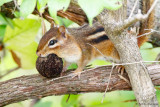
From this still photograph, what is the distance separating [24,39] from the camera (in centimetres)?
228

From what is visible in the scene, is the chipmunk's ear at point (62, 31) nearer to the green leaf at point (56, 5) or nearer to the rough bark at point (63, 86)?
the rough bark at point (63, 86)

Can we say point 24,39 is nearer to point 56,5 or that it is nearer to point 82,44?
point 82,44

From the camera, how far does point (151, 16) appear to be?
1974 millimetres

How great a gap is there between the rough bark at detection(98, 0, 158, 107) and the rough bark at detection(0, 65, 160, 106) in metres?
0.20

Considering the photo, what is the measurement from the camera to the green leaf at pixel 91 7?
1112 mm

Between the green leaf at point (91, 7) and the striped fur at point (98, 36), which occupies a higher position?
the green leaf at point (91, 7)

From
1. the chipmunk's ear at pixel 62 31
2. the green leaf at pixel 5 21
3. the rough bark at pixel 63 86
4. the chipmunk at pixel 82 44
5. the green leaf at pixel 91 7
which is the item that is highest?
the green leaf at pixel 5 21

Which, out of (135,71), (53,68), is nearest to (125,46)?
(135,71)

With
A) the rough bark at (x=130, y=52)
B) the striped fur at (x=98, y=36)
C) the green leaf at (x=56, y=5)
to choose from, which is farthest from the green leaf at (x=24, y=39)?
the green leaf at (x=56, y=5)

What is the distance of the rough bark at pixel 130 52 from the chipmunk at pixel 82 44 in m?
0.53

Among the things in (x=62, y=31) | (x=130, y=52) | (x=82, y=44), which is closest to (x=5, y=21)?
(x=62, y=31)

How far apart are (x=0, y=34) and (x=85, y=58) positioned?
773 millimetres

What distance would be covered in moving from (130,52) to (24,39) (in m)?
1.02

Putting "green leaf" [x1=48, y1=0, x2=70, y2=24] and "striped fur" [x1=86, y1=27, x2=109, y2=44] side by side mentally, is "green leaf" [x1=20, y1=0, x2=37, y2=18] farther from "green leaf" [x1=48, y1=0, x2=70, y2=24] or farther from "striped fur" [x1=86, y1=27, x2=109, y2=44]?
"striped fur" [x1=86, y1=27, x2=109, y2=44]
